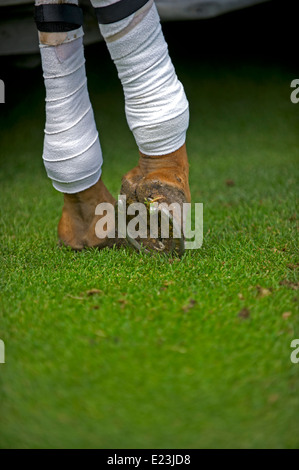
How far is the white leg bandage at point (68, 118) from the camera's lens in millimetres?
1394

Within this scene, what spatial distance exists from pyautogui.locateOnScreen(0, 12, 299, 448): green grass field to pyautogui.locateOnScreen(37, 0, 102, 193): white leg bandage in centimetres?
22

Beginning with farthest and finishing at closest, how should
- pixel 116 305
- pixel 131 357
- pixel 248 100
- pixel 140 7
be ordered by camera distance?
pixel 248 100
pixel 140 7
pixel 116 305
pixel 131 357

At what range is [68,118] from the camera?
4.68 ft

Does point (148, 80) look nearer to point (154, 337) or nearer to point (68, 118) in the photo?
point (68, 118)

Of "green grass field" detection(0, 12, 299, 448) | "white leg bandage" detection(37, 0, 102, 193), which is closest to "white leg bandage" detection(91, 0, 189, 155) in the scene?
"white leg bandage" detection(37, 0, 102, 193)

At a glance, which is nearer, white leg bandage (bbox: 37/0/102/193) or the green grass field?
the green grass field

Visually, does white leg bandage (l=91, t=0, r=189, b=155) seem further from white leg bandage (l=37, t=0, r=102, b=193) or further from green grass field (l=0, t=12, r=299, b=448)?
green grass field (l=0, t=12, r=299, b=448)

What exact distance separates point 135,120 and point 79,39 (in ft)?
0.85

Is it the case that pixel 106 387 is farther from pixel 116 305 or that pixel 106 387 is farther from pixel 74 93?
pixel 74 93

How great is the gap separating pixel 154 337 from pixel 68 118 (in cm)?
68

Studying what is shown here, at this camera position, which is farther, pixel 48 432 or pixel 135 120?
pixel 135 120

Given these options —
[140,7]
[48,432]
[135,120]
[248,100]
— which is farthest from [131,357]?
[248,100]

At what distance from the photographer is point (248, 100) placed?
138 inches

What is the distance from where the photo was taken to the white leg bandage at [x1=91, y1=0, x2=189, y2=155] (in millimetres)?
1297
